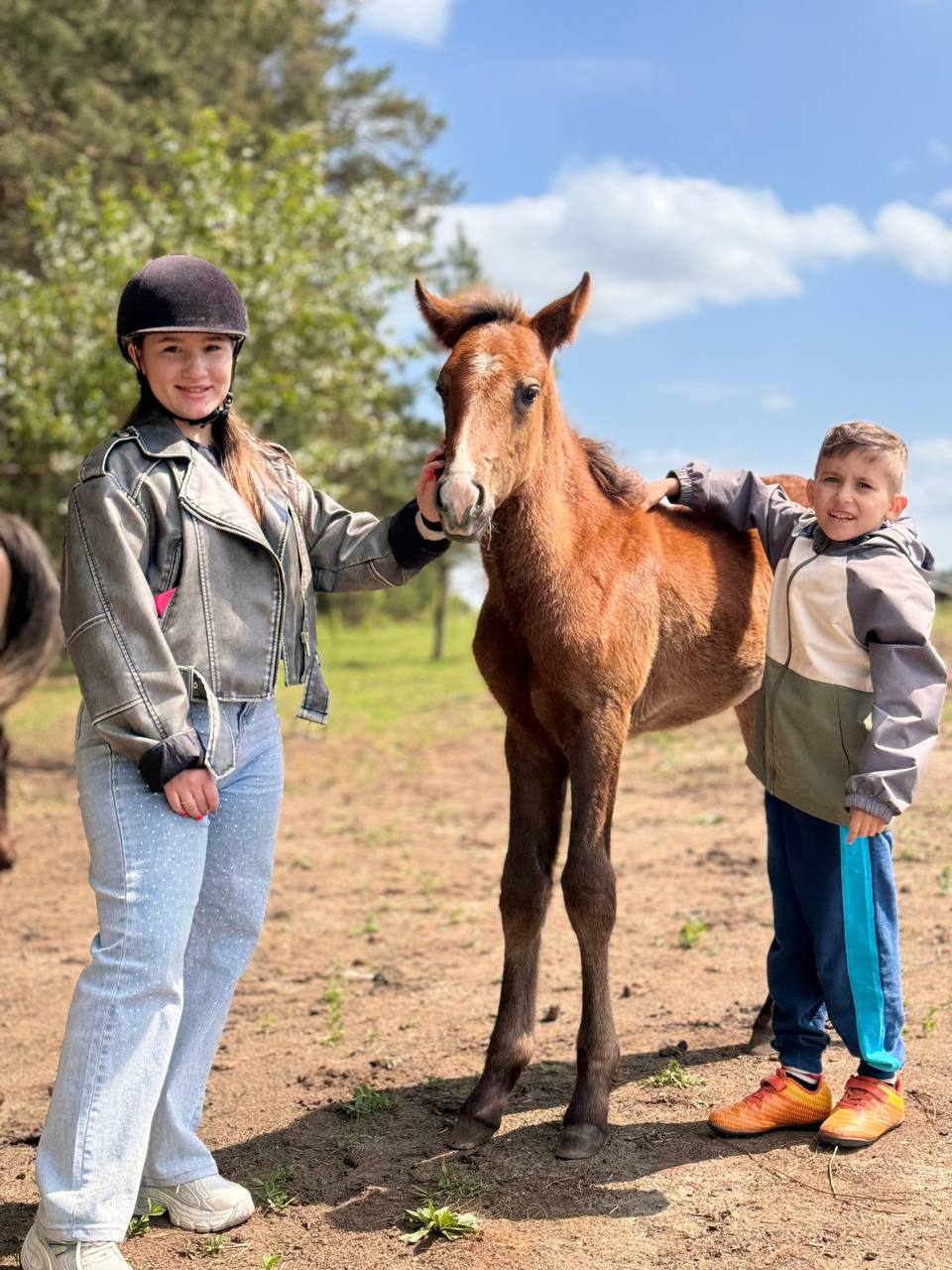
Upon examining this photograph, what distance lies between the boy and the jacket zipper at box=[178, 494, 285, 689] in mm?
1610

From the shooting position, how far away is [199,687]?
121 inches

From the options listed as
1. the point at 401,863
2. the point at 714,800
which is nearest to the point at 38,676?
the point at 401,863

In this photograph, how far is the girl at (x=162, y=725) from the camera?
115 inches

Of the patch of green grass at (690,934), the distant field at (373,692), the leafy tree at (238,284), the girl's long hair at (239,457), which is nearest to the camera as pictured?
the girl's long hair at (239,457)

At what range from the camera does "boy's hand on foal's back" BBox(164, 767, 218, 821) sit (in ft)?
9.70

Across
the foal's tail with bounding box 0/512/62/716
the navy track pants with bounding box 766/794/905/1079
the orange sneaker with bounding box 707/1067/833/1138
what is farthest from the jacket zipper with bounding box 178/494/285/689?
the foal's tail with bounding box 0/512/62/716

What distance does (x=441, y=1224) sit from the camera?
10.8 feet

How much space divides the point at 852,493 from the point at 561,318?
1.05m

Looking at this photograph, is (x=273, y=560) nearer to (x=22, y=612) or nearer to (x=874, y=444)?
(x=874, y=444)

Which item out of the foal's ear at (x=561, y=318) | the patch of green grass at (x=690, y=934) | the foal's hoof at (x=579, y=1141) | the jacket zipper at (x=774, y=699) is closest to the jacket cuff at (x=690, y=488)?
the jacket zipper at (x=774, y=699)

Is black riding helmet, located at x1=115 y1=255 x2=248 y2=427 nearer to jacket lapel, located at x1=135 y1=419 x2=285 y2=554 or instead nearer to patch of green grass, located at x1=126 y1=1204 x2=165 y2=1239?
jacket lapel, located at x1=135 y1=419 x2=285 y2=554

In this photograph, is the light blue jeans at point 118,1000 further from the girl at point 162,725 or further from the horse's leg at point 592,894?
the horse's leg at point 592,894

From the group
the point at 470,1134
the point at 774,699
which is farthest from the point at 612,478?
the point at 470,1134

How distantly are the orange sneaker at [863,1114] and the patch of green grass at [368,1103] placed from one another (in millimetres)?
1494
